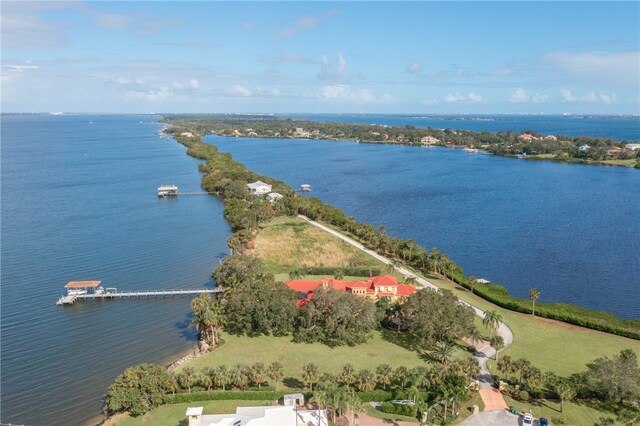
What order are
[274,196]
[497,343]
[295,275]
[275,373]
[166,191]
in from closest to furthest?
[275,373], [497,343], [295,275], [274,196], [166,191]

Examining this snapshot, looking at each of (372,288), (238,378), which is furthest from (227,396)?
(372,288)

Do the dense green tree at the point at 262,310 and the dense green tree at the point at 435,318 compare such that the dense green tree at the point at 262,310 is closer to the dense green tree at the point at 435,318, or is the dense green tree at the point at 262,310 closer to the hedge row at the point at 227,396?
the hedge row at the point at 227,396

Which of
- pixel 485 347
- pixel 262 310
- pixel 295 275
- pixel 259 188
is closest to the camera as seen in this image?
pixel 485 347

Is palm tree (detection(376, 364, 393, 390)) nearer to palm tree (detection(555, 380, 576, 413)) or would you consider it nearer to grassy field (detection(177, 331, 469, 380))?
grassy field (detection(177, 331, 469, 380))

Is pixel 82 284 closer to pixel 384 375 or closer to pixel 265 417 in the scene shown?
pixel 265 417

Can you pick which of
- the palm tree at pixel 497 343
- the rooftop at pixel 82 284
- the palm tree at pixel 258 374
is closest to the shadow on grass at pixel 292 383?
the palm tree at pixel 258 374

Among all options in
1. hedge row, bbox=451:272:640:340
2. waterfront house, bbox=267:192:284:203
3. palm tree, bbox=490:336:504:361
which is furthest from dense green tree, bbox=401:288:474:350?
waterfront house, bbox=267:192:284:203
